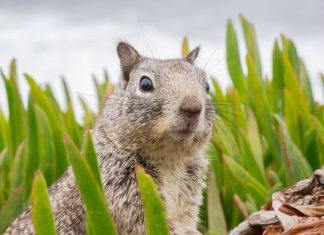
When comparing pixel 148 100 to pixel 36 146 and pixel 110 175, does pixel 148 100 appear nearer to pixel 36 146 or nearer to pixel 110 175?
pixel 110 175

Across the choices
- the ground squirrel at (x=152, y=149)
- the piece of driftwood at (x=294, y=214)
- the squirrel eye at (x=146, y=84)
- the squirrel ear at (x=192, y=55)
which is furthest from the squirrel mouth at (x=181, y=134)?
the squirrel ear at (x=192, y=55)

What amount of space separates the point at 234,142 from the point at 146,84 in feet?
3.36

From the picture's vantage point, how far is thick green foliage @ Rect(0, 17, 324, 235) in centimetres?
383

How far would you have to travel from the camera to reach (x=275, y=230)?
8.62 feet

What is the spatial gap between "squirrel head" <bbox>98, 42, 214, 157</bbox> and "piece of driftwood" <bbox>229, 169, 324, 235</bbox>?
0.74m

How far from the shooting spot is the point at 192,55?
429cm

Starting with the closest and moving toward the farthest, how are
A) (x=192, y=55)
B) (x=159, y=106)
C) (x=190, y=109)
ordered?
(x=190, y=109), (x=159, y=106), (x=192, y=55)

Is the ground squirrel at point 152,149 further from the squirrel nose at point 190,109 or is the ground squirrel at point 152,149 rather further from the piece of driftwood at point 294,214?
the piece of driftwood at point 294,214

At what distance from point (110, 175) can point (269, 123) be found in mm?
1398

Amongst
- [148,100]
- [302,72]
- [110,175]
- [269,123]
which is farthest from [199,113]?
[302,72]

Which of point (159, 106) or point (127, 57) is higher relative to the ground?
point (127, 57)

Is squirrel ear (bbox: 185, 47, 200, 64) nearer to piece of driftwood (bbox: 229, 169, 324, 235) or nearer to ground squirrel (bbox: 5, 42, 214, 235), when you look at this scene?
ground squirrel (bbox: 5, 42, 214, 235)

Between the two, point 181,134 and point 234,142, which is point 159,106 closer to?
point 181,134

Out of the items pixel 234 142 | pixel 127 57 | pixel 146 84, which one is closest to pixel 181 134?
pixel 146 84
